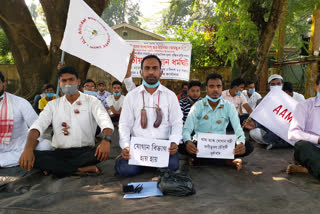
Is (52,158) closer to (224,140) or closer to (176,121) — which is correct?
(176,121)

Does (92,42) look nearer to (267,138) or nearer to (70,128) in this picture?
(70,128)

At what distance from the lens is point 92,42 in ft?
14.9

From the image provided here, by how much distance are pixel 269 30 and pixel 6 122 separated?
581 cm

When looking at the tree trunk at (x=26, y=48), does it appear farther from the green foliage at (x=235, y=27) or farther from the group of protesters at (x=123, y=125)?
the green foliage at (x=235, y=27)

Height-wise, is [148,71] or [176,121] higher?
[148,71]

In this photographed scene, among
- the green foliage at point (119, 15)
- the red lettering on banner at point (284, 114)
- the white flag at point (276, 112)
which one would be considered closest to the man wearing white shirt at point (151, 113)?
the white flag at point (276, 112)

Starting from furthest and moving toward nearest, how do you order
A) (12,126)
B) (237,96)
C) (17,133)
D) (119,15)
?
(119,15), (237,96), (17,133), (12,126)

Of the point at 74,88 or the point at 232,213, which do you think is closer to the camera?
the point at 232,213

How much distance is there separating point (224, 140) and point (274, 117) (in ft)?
3.80

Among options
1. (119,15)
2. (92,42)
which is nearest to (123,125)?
(92,42)

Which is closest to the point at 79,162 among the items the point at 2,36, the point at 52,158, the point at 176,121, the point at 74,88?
the point at 52,158

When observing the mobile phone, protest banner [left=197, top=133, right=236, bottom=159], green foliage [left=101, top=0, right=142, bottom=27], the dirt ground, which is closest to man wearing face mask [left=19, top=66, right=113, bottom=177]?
the dirt ground

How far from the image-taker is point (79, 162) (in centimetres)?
347

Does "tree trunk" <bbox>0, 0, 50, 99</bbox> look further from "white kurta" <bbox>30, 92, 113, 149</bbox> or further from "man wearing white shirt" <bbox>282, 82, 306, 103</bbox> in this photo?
"man wearing white shirt" <bbox>282, 82, 306, 103</bbox>
